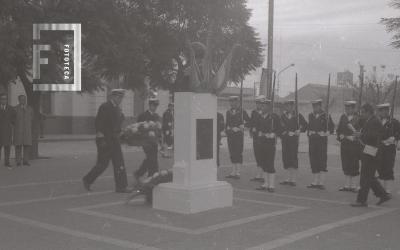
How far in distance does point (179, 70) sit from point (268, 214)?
61.3 feet

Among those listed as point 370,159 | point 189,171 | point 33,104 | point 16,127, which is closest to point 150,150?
point 189,171

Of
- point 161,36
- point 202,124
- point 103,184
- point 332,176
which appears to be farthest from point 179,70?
point 202,124

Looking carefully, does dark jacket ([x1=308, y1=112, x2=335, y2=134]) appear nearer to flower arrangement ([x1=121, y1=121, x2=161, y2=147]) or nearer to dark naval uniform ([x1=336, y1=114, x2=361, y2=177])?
dark naval uniform ([x1=336, y1=114, x2=361, y2=177])

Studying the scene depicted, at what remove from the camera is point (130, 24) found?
58.7 ft

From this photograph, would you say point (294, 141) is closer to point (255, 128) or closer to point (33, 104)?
point (255, 128)

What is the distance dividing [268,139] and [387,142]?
239cm

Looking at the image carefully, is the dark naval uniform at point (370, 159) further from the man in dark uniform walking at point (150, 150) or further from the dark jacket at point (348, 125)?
the man in dark uniform walking at point (150, 150)

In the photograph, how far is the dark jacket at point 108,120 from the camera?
38.3 ft

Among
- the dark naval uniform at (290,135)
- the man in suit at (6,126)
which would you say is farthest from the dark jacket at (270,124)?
the man in suit at (6,126)

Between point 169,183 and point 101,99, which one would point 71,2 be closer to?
point 169,183

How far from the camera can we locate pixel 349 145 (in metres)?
12.6

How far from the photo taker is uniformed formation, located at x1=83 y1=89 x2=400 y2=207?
1038cm

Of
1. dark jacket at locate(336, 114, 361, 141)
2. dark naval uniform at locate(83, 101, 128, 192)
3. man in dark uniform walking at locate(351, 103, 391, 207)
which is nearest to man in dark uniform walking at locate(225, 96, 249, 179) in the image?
Answer: dark jacket at locate(336, 114, 361, 141)

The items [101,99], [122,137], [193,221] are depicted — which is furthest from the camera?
[101,99]
